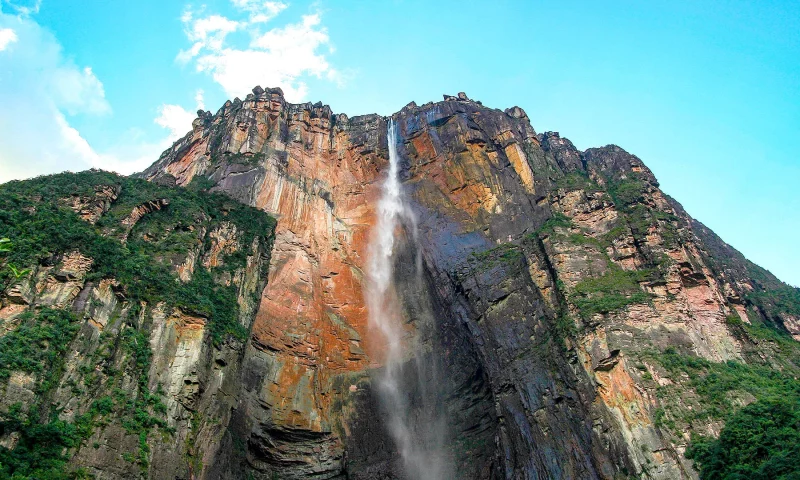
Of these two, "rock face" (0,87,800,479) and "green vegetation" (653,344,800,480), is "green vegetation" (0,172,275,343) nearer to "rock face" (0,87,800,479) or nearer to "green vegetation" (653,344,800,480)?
"rock face" (0,87,800,479)

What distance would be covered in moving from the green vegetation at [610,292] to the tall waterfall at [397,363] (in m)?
10.4

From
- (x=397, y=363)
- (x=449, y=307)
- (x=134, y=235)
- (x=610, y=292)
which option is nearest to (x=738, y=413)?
(x=610, y=292)

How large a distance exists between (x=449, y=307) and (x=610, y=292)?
32.1 feet

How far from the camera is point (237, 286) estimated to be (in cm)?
2747

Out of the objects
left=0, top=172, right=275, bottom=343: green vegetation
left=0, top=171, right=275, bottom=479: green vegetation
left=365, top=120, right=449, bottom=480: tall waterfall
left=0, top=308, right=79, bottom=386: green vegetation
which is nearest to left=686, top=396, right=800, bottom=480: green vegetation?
left=365, top=120, right=449, bottom=480: tall waterfall

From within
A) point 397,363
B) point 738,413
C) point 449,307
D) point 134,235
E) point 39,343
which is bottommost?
point 738,413

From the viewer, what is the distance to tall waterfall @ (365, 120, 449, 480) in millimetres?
27672

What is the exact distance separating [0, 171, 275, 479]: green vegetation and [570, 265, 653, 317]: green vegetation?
17174 mm

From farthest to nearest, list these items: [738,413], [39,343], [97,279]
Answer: [97,279] < [738,413] < [39,343]

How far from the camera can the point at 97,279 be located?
2058 cm

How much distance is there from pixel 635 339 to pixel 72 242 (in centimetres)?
2475

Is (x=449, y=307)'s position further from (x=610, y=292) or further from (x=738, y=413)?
(x=738, y=413)

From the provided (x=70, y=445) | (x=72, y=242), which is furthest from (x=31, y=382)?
(x=72, y=242)

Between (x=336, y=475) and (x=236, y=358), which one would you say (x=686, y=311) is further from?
(x=236, y=358)
